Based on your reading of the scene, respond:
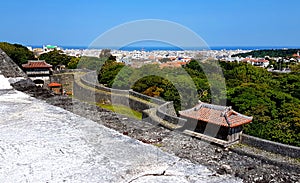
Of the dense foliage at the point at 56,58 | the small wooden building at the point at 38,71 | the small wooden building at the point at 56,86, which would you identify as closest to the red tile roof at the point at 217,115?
the small wooden building at the point at 56,86

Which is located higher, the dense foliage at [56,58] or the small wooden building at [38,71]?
the dense foliage at [56,58]

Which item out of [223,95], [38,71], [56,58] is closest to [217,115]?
[223,95]

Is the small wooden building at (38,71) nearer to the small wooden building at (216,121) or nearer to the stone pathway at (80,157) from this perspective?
the small wooden building at (216,121)

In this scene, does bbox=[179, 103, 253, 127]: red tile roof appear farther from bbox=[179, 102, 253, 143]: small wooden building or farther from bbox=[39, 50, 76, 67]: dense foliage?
bbox=[39, 50, 76, 67]: dense foliage

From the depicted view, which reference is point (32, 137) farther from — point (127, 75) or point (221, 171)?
point (127, 75)

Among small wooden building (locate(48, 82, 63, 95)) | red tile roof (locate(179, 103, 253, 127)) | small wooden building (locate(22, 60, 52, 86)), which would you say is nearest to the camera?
red tile roof (locate(179, 103, 253, 127))

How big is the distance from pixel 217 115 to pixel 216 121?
1.36 feet

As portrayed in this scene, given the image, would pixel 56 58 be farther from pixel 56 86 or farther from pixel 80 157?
pixel 80 157

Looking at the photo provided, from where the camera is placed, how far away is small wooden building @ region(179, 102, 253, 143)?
1407cm

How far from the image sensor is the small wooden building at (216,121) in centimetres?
1407

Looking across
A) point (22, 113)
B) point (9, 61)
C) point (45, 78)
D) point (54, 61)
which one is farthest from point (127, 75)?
point (22, 113)

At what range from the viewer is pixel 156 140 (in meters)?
1.51

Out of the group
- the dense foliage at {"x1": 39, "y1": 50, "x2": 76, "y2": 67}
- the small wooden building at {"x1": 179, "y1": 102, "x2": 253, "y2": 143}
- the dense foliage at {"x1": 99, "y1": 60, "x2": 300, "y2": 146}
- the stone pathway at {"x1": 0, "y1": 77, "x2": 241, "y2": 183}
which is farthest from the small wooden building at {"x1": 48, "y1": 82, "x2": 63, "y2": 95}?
the stone pathway at {"x1": 0, "y1": 77, "x2": 241, "y2": 183}

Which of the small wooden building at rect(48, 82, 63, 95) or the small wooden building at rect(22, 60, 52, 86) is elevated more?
→ the small wooden building at rect(22, 60, 52, 86)
